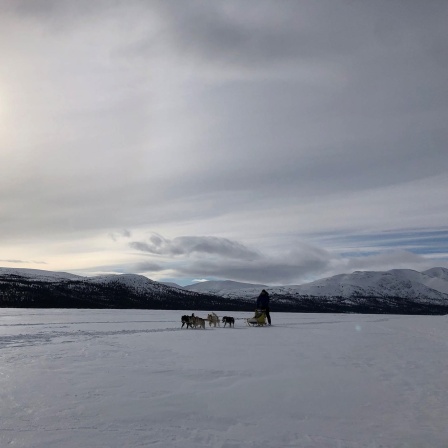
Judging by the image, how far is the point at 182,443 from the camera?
530cm

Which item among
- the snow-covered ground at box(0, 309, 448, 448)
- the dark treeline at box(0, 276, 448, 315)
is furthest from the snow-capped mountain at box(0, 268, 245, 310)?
the snow-covered ground at box(0, 309, 448, 448)

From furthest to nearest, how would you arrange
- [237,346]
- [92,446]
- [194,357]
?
[237,346]
[194,357]
[92,446]

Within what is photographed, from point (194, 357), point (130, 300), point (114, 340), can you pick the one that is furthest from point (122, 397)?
point (130, 300)

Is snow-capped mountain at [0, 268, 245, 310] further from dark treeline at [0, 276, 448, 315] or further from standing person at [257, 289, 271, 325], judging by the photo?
standing person at [257, 289, 271, 325]

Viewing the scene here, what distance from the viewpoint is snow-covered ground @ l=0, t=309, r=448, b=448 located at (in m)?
5.54

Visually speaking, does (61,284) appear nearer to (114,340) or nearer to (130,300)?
(130,300)

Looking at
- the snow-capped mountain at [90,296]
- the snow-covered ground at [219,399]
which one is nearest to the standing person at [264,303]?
the snow-covered ground at [219,399]

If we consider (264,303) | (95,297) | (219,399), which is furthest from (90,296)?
(219,399)

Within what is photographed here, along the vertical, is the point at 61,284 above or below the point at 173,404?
above

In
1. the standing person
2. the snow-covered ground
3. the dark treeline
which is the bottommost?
the snow-covered ground

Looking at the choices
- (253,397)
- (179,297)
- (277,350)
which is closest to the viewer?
(253,397)

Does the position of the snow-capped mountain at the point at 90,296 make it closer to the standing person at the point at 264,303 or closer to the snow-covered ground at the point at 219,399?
the standing person at the point at 264,303

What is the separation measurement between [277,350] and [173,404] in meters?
7.37

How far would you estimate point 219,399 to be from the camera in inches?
289
